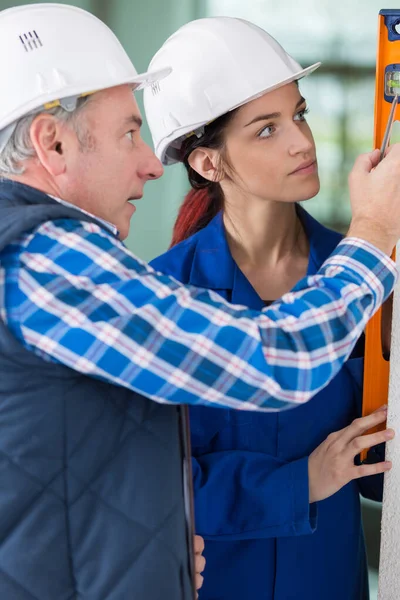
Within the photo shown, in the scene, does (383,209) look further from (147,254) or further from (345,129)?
(147,254)

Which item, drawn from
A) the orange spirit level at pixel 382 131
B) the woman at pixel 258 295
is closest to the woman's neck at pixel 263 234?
the woman at pixel 258 295

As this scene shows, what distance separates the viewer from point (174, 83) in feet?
4.99

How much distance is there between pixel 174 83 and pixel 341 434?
2.35 ft

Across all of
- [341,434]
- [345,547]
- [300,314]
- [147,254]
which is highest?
[300,314]

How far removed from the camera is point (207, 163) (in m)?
1.57

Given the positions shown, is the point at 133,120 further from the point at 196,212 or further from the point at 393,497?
A: the point at 393,497

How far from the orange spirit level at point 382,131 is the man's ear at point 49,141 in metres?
0.50

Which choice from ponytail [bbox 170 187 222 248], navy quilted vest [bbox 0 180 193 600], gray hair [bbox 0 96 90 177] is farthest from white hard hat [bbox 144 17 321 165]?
navy quilted vest [bbox 0 180 193 600]

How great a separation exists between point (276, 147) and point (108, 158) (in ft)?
1.42

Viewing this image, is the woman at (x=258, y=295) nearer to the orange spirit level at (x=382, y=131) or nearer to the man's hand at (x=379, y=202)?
the orange spirit level at (x=382, y=131)

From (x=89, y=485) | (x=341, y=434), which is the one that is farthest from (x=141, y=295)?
(x=341, y=434)

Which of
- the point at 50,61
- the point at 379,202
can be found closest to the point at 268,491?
the point at 379,202

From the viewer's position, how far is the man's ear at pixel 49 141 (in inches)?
43.4

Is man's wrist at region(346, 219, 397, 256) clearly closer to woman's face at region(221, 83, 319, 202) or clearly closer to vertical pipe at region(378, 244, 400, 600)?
vertical pipe at region(378, 244, 400, 600)
